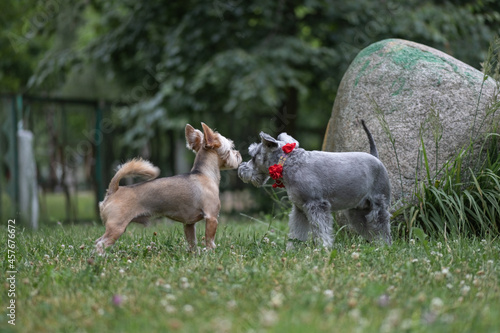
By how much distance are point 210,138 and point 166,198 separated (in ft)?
2.77

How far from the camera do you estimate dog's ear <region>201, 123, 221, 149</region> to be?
555cm

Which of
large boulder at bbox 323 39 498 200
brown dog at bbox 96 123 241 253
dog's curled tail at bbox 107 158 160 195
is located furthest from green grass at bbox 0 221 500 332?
large boulder at bbox 323 39 498 200

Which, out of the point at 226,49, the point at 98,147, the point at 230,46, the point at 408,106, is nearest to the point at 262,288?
the point at 408,106

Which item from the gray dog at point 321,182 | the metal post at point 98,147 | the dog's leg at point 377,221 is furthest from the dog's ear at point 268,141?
the metal post at point 98,147

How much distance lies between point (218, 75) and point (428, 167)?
449 cm

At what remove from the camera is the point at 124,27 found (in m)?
10.8

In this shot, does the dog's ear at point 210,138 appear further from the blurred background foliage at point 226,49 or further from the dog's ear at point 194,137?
the blurred background foliage at point 226,49

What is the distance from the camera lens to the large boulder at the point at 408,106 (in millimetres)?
6105

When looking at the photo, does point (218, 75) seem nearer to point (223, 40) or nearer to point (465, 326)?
point (223, 40)

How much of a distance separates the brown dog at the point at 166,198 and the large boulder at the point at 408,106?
69.3 inches

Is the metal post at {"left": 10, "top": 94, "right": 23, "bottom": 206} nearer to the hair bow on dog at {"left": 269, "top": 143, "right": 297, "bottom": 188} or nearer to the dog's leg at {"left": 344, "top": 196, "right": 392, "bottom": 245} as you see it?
the hair bow on dog at {"left": 269, "top": 143, "right": 297, "bottom": 188}

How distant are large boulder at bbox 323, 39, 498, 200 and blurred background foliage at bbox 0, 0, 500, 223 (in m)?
2.65

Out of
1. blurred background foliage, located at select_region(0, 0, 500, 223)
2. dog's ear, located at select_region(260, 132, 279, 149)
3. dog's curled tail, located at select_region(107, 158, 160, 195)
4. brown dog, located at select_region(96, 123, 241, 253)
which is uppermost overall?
blurred background foliage, located at select_region(0, 0, 500, 223)
